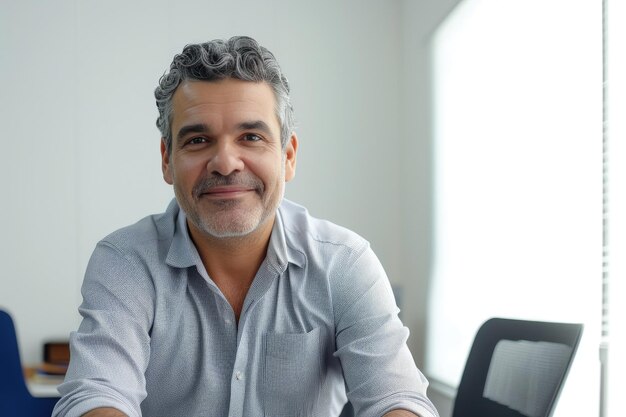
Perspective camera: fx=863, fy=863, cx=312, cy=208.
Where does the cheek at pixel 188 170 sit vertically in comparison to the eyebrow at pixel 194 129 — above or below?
below

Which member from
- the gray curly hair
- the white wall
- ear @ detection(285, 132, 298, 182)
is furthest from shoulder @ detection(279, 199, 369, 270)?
the white wall

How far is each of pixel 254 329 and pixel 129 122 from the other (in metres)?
3.28

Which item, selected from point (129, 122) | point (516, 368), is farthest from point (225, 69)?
point (129, 122)

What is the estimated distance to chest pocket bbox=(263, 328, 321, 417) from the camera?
6.05 feet

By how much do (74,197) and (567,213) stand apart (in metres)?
3.03

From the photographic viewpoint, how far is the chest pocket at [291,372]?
184 centimetres

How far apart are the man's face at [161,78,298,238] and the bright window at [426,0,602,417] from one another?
3.86 ft

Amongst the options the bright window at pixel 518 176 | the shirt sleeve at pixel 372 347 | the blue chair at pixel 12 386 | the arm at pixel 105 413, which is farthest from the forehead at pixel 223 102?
the bright window at pixel 518 176

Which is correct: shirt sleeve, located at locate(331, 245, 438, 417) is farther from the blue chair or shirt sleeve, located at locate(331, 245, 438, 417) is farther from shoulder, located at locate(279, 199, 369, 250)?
the blue chair

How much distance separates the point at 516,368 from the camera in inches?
66.4

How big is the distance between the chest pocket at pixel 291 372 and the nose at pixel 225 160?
37 centimetres

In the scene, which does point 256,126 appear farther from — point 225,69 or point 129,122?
point 129,122

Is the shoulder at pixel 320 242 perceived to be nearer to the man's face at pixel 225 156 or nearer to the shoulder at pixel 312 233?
the shoulder at pixel 312 233

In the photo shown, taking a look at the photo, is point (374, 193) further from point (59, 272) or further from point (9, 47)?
point (9, 47)
